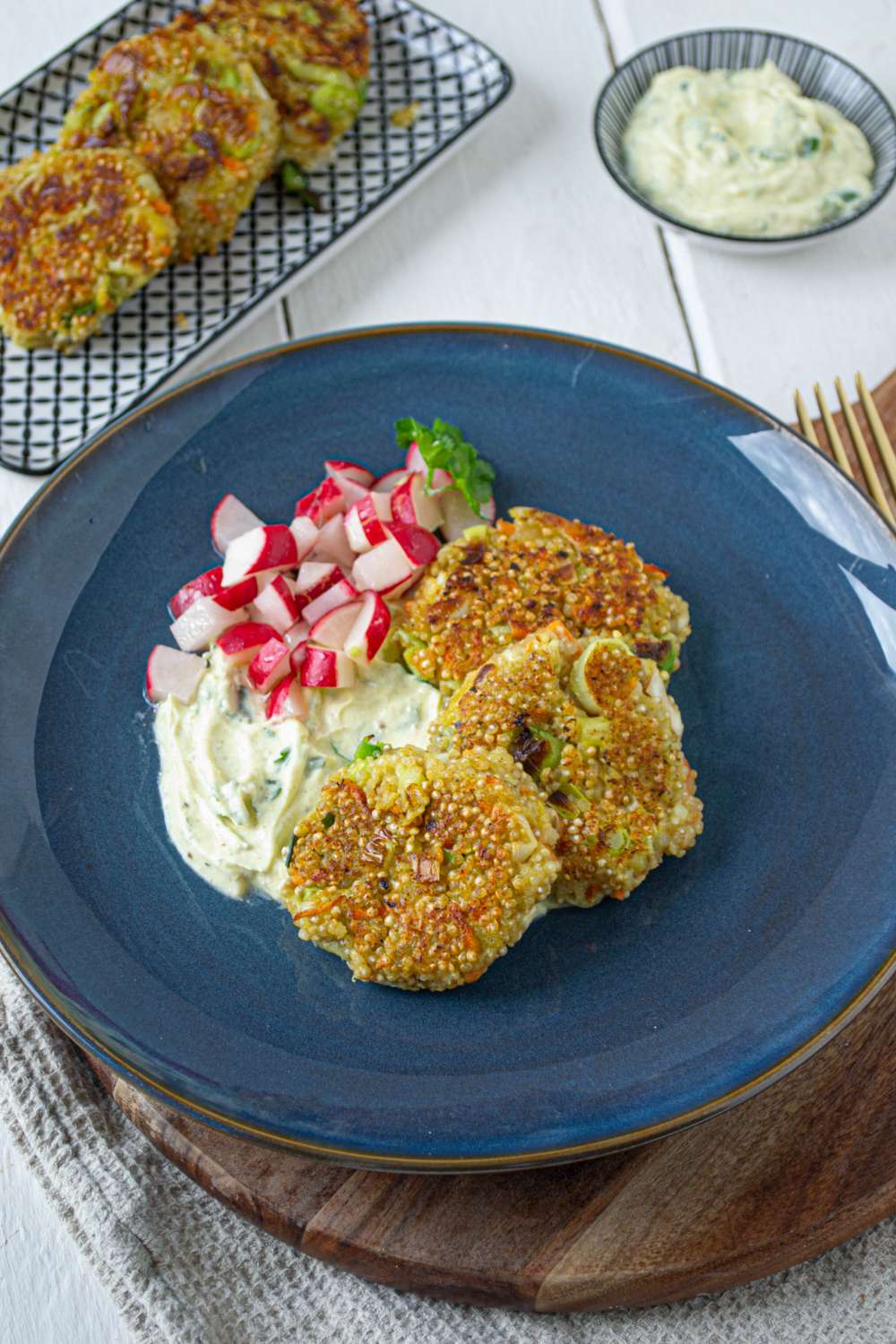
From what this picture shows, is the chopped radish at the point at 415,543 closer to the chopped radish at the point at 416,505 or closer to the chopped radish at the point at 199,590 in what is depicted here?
the chopped radish at the point at 416,505

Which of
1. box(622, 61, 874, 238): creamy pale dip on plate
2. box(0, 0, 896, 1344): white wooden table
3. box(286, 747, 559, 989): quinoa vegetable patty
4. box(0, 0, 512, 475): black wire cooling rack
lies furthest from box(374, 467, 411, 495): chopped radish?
box(622, 61, 874, 238): creamy pale dip on plate

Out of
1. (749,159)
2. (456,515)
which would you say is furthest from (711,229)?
(456,515)

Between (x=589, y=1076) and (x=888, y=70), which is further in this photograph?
(x=888, y=70)

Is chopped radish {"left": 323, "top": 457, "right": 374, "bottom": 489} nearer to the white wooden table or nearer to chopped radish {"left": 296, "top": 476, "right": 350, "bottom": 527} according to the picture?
chopped radish {"left": 296, "top": 476, "right": 350, "bottom": 527}

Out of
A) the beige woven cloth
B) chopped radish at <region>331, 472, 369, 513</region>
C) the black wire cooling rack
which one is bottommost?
the beige woven cloth

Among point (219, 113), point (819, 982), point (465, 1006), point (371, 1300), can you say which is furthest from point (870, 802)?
point (219, 113)

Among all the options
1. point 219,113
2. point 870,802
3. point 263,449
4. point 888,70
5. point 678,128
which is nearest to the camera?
point 870,802

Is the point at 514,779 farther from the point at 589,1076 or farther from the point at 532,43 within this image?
the point at 532,43
